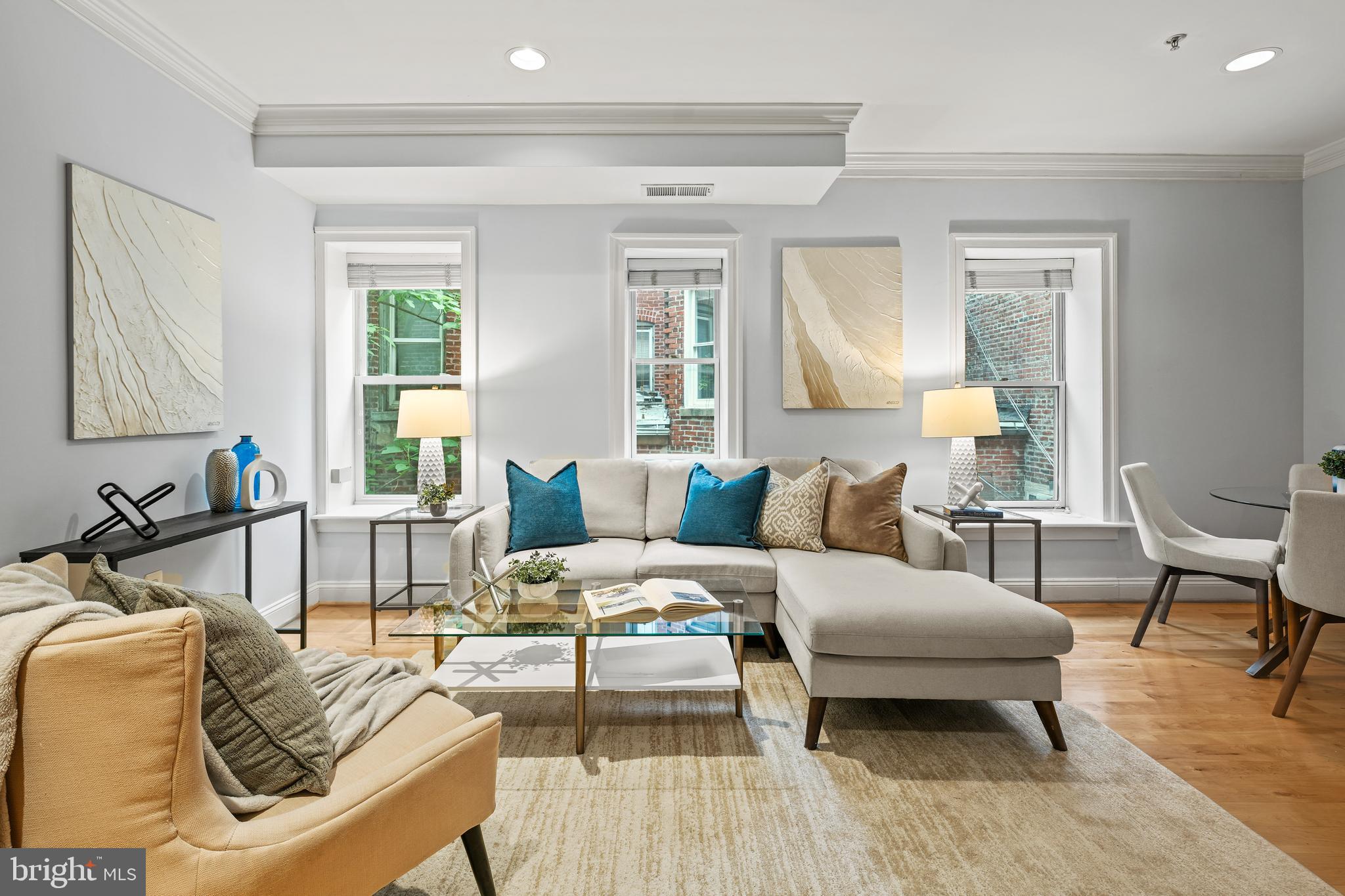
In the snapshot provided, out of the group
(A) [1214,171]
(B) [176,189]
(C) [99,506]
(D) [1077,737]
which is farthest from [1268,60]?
(C) [99,506]

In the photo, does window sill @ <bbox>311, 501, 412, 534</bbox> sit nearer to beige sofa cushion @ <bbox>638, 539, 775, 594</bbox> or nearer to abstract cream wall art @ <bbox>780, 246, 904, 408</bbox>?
beige sofa cushion @ <bbox>638, 539, 775, 594</bbox>

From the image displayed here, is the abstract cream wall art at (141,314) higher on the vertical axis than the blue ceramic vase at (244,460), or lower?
higher

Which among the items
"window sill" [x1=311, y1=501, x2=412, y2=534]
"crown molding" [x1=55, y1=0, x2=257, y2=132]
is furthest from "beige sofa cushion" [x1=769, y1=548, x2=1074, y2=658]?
"crown molding" [x1=55, y1=0, x2=257, y2=132]

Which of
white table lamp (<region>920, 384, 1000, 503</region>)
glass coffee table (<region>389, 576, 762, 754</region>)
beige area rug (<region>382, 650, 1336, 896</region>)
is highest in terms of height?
white table lamp (<region>920, 384, 1000, 503</region>)

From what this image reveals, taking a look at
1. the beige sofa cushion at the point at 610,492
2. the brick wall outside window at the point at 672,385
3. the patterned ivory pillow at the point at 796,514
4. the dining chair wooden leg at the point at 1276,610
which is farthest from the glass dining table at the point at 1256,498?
the beige sofa cushion at the point at 610,492

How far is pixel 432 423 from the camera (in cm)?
367

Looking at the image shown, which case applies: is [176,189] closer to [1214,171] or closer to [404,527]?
[404,527]

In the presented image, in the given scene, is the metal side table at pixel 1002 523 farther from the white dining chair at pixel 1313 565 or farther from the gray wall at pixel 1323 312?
the gray wall at pixel 1323 312

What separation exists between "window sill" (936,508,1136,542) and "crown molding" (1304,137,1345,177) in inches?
88.5

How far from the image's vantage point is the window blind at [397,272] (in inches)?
169

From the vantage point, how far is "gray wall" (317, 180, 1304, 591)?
4055mm

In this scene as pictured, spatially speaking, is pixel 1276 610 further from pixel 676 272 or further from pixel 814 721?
pixel 676 272

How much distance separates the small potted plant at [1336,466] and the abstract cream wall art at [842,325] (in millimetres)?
1849

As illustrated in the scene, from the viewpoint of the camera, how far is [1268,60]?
2.96 metres
